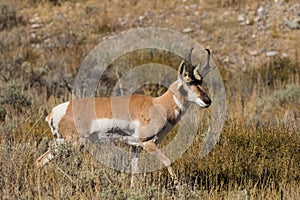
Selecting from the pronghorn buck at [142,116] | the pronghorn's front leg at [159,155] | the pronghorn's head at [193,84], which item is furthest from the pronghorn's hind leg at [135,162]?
the pronghorn's head at [193,84]

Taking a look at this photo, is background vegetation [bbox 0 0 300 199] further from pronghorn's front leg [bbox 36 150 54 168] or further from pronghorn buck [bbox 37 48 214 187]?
pronghorn buck [bbox 37 48 214 187]

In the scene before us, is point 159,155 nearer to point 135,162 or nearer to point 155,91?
point 135,162

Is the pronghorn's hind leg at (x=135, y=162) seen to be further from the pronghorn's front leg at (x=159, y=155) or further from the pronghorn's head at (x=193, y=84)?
the pronghorn's head at (x=193, y=84)

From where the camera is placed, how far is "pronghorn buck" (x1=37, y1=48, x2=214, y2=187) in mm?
6000

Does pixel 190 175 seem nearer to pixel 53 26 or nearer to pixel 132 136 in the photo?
pixel 132 136

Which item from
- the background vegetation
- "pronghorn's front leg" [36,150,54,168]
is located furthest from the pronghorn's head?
"pronghorn's front leg" [36,150,54,168]

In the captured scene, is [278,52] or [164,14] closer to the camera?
[278,52]

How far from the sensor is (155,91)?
39.5 feet

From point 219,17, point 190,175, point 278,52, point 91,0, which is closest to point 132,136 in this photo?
point 190,175

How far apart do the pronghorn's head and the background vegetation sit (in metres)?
0.79

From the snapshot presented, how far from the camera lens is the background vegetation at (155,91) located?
565cm

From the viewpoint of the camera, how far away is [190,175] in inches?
244

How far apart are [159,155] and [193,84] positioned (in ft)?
2.79

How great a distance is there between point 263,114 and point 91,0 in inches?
386
